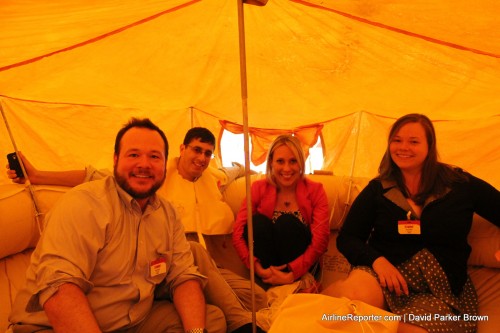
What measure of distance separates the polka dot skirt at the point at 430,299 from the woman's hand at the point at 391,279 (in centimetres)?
3

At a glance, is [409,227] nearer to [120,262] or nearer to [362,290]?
[362,290]

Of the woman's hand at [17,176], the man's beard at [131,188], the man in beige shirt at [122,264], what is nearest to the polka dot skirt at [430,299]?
the man in beige shirt at [122,264]

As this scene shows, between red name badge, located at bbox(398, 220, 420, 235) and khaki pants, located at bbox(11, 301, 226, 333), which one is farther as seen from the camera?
red name badge, located at bbox(398, 220, 420, 235)

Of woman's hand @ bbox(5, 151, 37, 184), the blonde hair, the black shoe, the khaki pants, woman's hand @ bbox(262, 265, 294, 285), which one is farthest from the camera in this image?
the blonde hair

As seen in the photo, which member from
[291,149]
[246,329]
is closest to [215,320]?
[246,329]

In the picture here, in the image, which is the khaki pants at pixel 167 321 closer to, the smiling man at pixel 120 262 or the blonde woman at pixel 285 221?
the smiling man at pixel 120 262

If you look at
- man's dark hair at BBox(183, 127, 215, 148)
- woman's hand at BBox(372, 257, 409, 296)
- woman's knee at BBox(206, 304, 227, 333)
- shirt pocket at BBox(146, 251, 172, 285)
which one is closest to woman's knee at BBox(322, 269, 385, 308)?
woman's hand at BBox(372, 257, 409, 296)

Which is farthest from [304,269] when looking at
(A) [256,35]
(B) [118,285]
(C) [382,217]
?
(A) [256,35]

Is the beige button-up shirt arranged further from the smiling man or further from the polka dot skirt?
the polka dot skirt

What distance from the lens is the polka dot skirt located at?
1.50 metres

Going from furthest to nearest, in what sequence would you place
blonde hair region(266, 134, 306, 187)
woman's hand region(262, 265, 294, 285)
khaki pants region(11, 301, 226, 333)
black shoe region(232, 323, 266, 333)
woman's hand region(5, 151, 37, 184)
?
blonde hair region(266, 134, 306, 187) → woman's hand region(262, 265, 294, 285) → woman's hand region(5, 151, 37, 184) → black shoe region(232, 323, 266, 333) → khaki pants region(11, 301, 226, 333)

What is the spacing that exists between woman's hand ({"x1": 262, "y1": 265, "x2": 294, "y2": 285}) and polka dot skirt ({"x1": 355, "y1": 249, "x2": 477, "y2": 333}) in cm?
47

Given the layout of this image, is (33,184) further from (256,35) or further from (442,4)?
(442,4)

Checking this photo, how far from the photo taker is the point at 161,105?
3.30m
